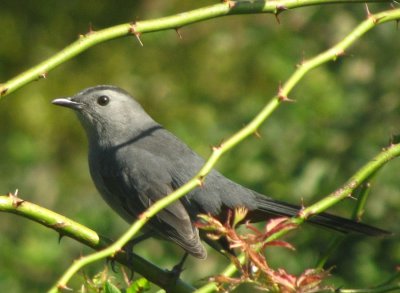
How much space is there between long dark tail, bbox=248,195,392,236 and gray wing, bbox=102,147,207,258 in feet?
1.54

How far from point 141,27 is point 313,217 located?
1725 mm

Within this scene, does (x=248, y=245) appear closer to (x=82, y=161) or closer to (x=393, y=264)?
(x=393, y=264)

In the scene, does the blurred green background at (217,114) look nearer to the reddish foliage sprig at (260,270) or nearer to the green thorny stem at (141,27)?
the green thorny stem at (141,27)

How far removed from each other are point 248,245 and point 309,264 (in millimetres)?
2903

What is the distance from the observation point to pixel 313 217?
4777 mm

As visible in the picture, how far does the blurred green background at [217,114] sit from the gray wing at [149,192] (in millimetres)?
634

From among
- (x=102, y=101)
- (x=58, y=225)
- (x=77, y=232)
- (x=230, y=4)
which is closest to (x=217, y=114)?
(x=102, y=101)

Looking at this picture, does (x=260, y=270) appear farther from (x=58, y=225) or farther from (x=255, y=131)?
(x=58, y=225)

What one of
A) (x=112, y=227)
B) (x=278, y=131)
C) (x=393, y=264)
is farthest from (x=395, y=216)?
(x=112, y=227)

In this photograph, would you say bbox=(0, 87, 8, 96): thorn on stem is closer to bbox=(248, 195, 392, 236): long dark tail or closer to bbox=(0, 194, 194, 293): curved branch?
bbox=(0, 194, 194, 293): curved branch

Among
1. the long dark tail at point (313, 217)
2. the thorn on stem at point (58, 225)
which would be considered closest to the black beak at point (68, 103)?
the long dark tail at point (313, 217)

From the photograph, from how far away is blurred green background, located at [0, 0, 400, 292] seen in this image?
6.20 meters

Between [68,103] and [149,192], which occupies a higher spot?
[68,103]

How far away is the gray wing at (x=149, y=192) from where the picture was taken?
4.98m
